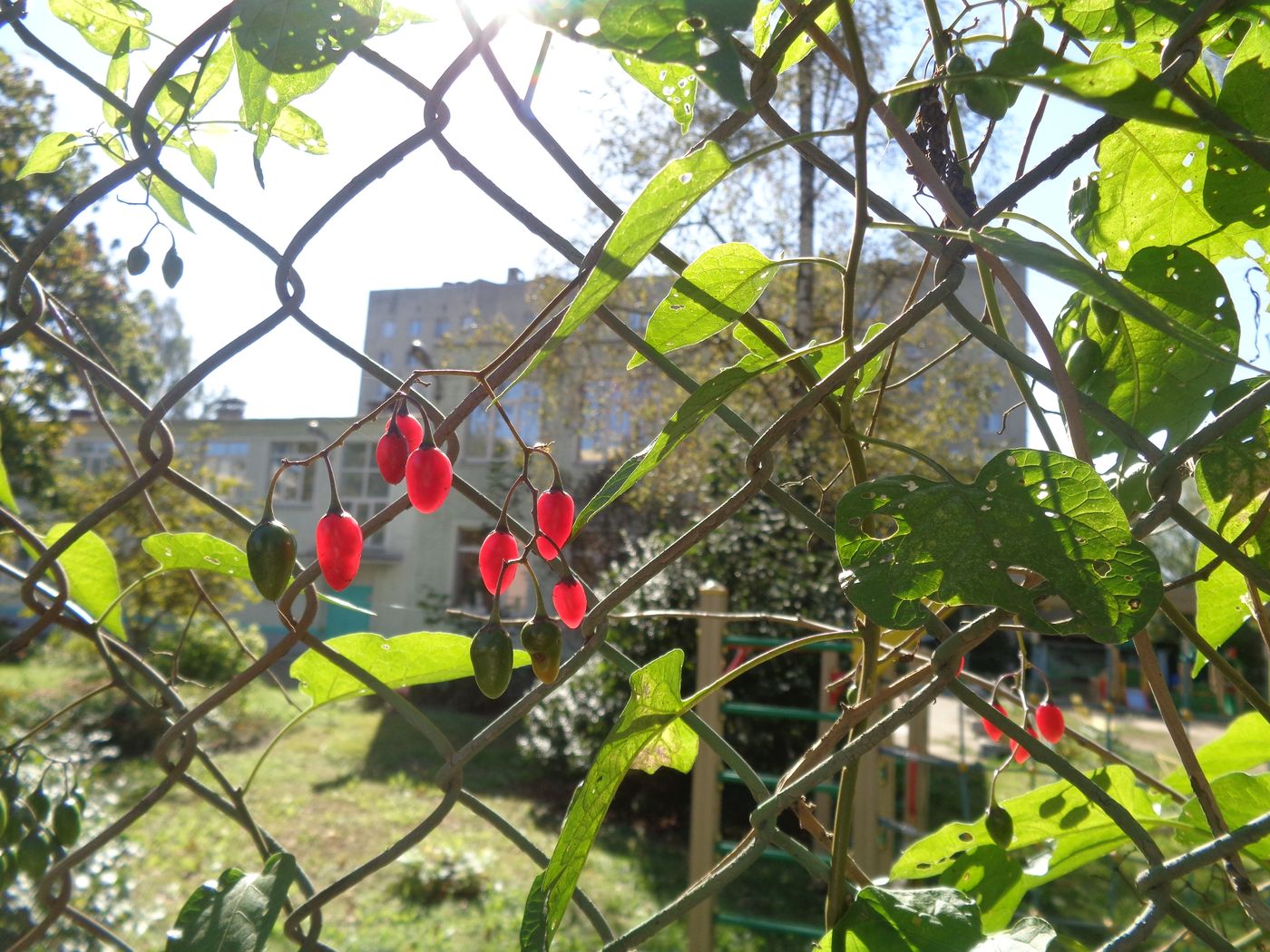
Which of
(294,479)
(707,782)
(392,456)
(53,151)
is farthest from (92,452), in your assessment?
(392,456)

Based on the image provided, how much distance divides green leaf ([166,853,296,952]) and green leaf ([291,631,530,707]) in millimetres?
102

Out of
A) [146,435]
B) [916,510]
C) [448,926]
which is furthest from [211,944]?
[448,926]

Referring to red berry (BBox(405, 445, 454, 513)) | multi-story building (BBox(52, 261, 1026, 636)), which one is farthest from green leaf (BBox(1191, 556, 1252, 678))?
multi-story building (BBox(52, 261, 1026, 636))

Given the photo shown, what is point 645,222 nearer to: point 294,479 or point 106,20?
point 106,20

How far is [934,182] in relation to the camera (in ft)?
1.12

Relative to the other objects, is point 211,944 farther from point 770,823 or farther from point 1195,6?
point 1195,6

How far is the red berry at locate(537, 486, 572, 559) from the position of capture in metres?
0.41

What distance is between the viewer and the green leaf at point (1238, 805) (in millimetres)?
427

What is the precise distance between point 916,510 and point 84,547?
58 centimetres

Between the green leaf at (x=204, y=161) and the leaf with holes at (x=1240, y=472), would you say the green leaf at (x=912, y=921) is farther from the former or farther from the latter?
the green leaf at (x=204, y=161)

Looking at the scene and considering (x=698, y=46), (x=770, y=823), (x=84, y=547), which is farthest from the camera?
(x=84, y=547)

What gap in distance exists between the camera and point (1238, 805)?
444mm

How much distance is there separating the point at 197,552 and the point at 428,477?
0.19 metres

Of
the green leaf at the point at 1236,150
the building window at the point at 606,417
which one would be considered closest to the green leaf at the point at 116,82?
the green leaf at the point at 1236,150
